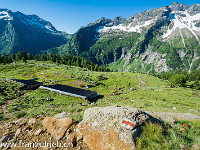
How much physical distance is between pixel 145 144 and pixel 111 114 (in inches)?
96.2

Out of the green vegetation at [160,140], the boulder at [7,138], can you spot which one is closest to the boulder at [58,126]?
the boulder at [7,138]

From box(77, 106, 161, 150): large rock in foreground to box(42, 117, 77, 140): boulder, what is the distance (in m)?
0.96

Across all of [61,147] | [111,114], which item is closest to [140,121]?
[111,114]

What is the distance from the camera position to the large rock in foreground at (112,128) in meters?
5.26

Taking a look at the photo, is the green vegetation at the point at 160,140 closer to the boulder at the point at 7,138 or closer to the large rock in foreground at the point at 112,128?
the large rock in foreground at the point at 112,128

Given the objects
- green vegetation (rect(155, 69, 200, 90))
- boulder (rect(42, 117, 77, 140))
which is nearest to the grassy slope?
boulder (rect(42, 117, 77, 140))

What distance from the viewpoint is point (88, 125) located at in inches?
256

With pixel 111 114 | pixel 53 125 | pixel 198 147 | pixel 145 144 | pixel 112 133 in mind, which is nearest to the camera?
pixel 198 147

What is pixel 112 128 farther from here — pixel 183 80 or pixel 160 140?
pixel 183 80

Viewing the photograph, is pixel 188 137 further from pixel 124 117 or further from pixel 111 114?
pixel 111 114

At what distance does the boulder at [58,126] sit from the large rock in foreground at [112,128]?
37.8 inches

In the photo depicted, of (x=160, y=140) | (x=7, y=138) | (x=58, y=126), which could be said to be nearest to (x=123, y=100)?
(x=58, y=126)

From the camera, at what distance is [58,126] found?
6949 mm

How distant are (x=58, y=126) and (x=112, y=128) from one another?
12.9 ft
